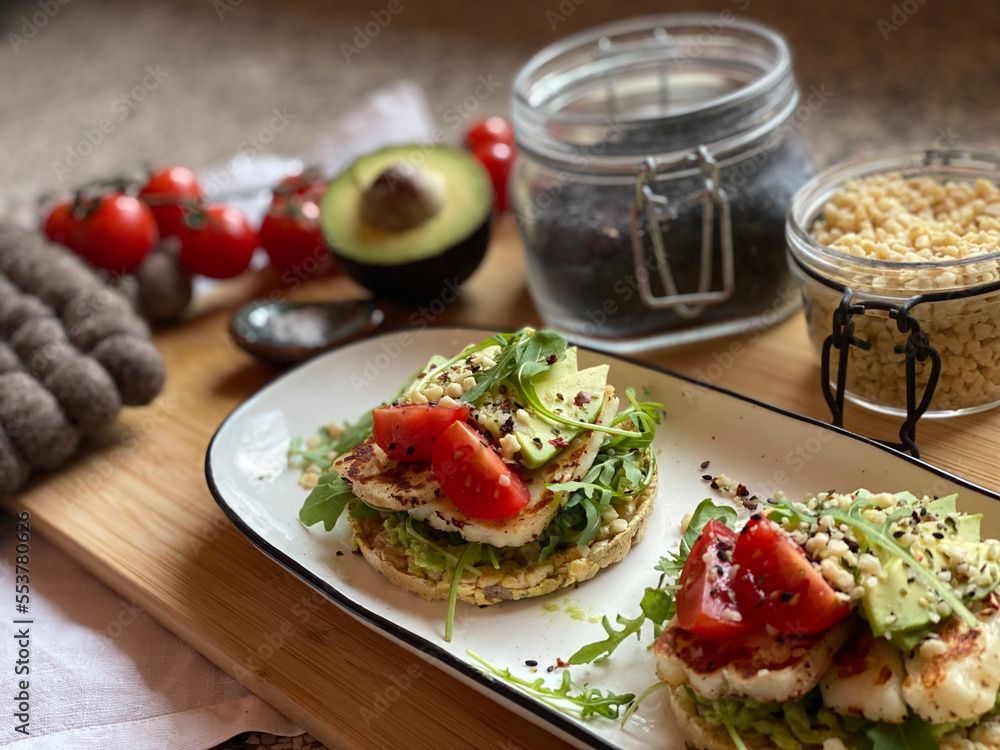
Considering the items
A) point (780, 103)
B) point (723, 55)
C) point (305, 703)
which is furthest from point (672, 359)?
point (305, 703)

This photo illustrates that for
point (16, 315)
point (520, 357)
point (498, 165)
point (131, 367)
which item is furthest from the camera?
point (498, 165)

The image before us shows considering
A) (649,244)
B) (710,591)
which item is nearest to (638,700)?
(710,591)

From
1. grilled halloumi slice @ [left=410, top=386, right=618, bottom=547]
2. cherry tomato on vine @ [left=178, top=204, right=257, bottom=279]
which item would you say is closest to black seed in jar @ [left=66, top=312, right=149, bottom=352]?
cherry tomato on vine @ [left=178, top=204, right=257, bottom=279]

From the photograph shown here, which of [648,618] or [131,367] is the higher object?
[648,618]

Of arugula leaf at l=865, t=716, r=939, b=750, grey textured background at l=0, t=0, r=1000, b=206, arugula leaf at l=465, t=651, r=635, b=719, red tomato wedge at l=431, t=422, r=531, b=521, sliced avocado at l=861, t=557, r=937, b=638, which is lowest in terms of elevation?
grey textured background at l=0, t=0, r=1000, b=206

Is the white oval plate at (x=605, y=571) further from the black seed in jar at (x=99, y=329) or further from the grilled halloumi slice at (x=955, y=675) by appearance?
the black seed in jar at (x=99, y=329)

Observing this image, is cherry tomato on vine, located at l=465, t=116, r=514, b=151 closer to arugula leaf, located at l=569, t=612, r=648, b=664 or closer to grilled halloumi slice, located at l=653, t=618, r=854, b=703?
arugula leaf, located at l=569, t=612, r=648, b=664

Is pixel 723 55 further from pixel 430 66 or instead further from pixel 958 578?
pixel 430 66

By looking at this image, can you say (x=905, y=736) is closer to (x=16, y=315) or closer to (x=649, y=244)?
(x=649, y=244)
